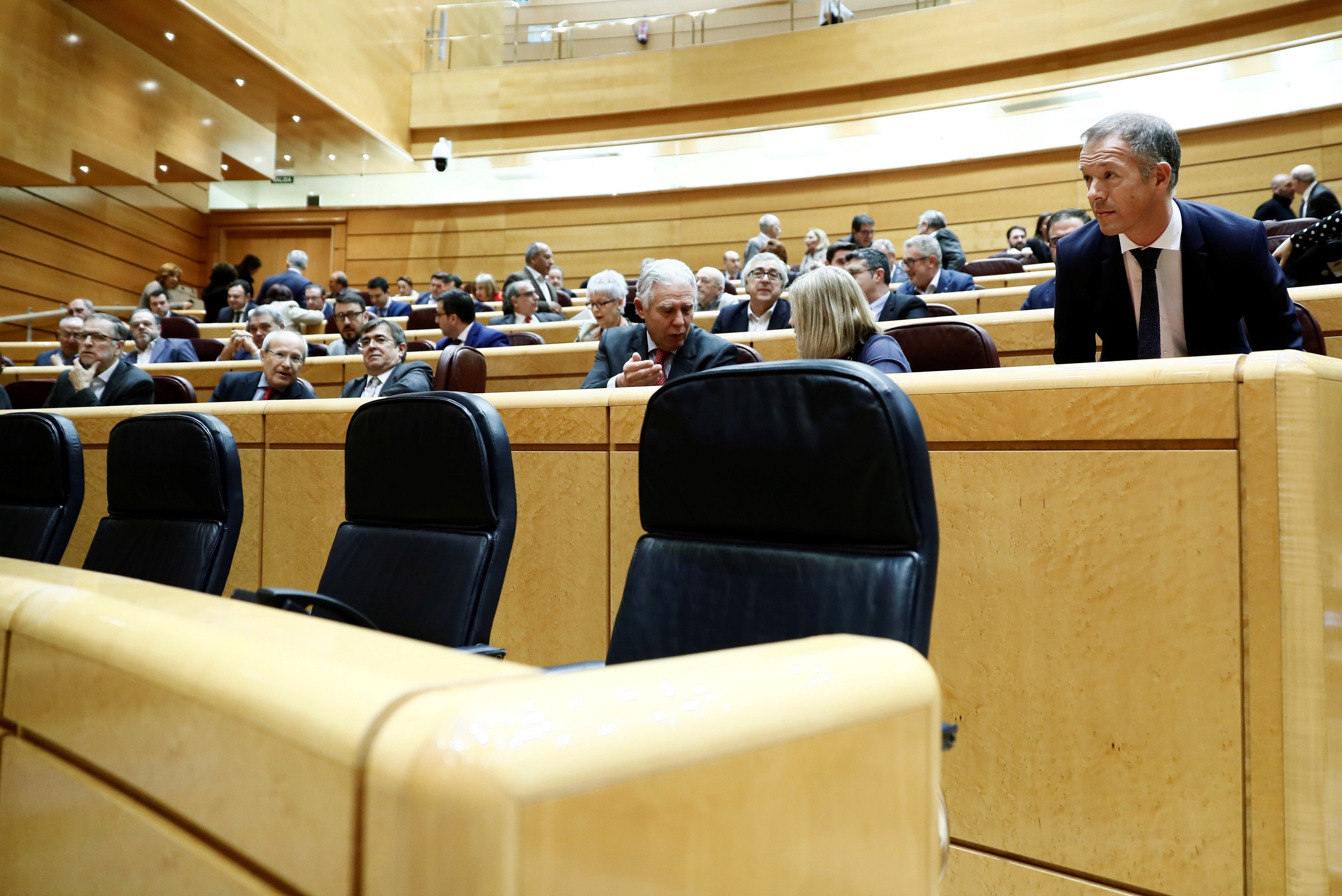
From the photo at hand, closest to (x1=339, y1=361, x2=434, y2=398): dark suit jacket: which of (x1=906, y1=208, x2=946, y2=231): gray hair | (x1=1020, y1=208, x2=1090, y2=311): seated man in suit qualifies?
(x1=1020, y1=208, x2=1090, y2=311): seated man in suit

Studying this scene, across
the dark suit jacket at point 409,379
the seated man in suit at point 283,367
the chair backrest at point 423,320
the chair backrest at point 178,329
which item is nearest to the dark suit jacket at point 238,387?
the seated man in suit at point 283,367

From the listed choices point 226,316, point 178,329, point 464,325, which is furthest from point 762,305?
point 226,316

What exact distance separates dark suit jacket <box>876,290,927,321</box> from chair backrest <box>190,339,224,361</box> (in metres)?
4.16

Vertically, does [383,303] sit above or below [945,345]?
above

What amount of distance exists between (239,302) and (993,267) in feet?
18.6

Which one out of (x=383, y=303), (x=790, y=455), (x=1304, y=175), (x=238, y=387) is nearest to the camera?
(x=790, y=455)

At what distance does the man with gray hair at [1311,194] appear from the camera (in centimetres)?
569

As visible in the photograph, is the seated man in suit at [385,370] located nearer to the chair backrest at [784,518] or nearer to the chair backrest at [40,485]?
the chair backrest at [40,485]

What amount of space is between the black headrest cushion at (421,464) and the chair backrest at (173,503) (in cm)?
27

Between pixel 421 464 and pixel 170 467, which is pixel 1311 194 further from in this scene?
pixel 170 467

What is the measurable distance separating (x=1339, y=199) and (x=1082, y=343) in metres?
6.88

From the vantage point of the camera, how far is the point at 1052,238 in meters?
5.02

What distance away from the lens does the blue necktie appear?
1655mm

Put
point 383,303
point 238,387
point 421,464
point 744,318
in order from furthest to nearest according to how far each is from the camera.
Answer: point 383,303, point 744,318, point 238,387, point 421,464
